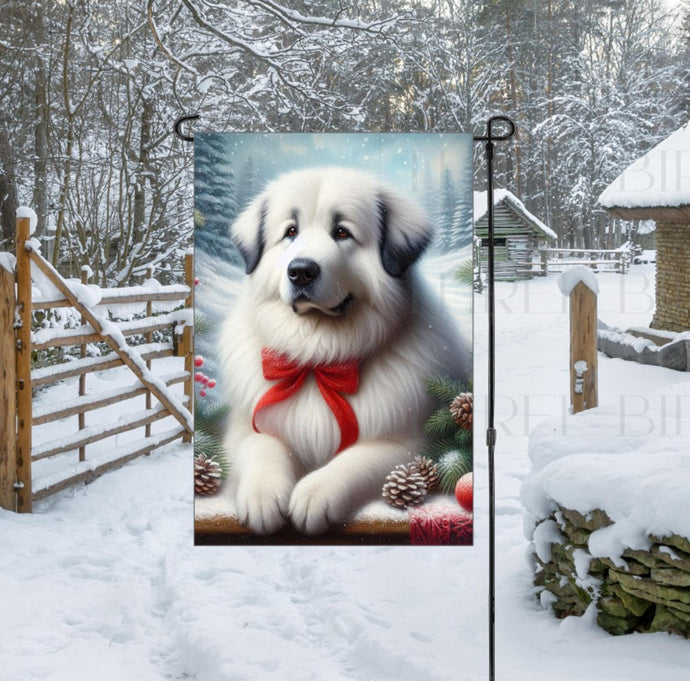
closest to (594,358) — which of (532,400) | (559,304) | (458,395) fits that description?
(458,395)

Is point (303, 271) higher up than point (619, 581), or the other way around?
point (303, 271)

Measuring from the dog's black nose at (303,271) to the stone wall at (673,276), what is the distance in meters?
11.3

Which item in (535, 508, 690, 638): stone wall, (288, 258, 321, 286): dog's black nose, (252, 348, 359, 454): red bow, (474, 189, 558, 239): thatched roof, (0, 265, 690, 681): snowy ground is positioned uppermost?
(474, 189, 558, 239): thatched roof

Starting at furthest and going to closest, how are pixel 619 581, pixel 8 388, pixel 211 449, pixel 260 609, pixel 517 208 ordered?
pixel 517 208, pixel 8 388, pixel 260 609, pixel 619 581, pixel 211 449

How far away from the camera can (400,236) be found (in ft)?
10.6

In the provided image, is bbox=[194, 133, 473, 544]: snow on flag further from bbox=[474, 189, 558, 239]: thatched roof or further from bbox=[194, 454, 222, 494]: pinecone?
bbox=[474, 189, 558, 239]: thatched roof

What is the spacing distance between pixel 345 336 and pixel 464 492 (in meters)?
0.68

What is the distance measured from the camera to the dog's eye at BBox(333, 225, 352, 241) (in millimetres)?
3215

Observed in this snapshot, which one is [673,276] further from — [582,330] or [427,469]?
[427,469]

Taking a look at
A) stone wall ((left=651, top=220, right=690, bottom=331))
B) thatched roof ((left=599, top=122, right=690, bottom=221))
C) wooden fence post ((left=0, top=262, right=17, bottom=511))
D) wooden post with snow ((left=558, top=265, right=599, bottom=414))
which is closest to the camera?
wooden post with snow ((left=558, top=265, right=599, bottom=414))

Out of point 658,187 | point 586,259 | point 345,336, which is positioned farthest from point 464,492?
point 586,259

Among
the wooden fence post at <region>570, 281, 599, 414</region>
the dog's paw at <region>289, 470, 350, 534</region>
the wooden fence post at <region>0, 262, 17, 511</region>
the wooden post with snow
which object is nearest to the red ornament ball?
the dog's paw at <region>289, 470, 350, 534</region>

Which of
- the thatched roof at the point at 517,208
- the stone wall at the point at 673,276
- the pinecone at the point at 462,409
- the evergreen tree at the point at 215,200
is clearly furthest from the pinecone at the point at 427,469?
the thatched roof at the point at 517,208

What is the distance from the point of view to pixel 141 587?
17.7 ft
